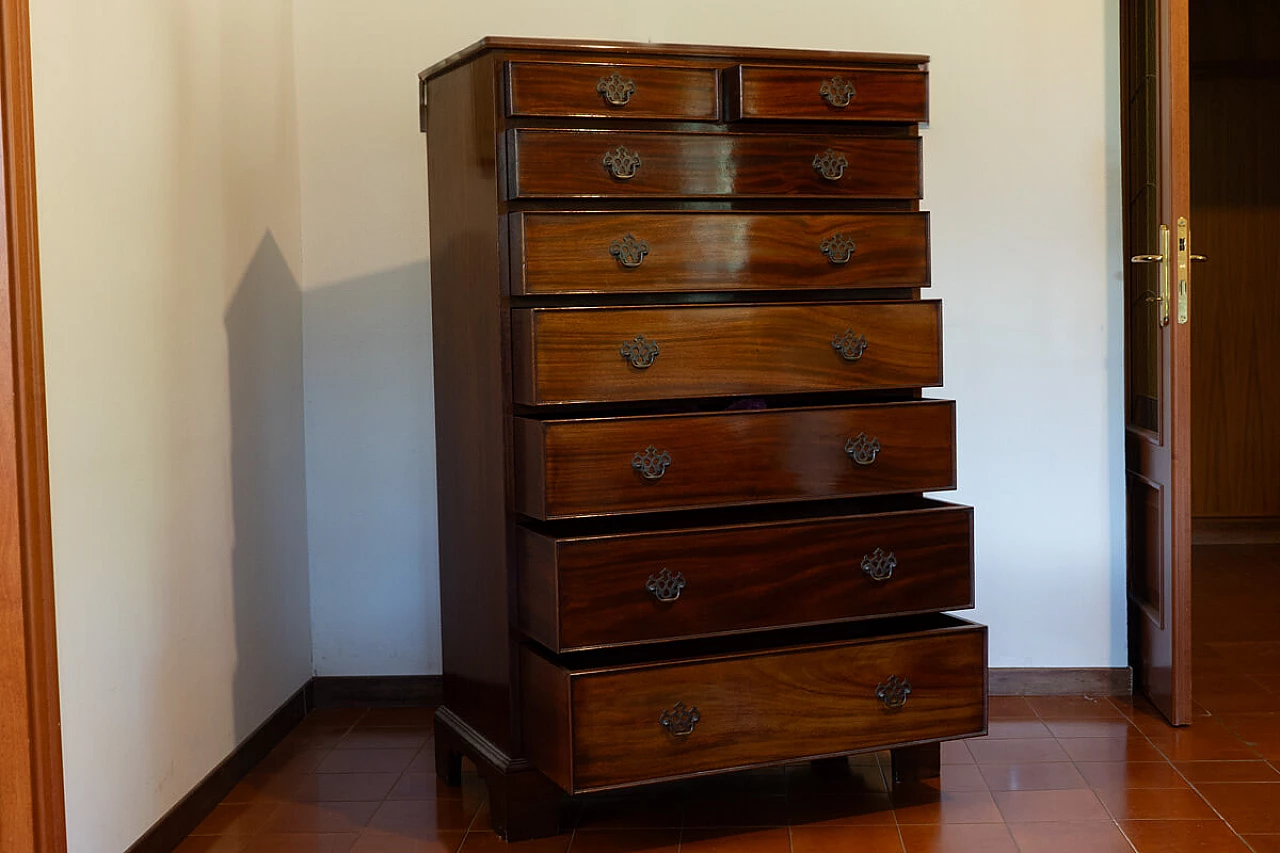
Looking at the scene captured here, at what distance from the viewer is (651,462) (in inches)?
97.6

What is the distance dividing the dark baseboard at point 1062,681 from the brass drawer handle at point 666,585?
141 cm

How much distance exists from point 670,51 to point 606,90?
0.15m

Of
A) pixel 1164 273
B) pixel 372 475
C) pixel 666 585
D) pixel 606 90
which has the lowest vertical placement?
pixel 666 585

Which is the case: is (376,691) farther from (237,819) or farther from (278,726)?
(237,819)

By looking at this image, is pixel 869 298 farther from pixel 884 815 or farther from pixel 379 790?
pixel 379 790

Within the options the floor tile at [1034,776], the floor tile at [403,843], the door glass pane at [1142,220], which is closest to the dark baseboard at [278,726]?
the floor tile at [403,843]

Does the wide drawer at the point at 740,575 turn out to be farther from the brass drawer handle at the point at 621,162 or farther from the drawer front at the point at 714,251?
the brass drawer handle at the point at 621,162

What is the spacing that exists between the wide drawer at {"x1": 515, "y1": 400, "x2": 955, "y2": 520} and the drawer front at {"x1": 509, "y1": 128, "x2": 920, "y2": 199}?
0.42 meters

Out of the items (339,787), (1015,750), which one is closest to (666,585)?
(339,787)

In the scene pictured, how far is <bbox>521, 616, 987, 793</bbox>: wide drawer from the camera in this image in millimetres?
2439

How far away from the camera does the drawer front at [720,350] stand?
2453 millimetres

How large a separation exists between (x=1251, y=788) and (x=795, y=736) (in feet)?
3.31

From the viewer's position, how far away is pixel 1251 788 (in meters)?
2.81

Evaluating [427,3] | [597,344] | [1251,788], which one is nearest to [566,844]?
[597,344]
